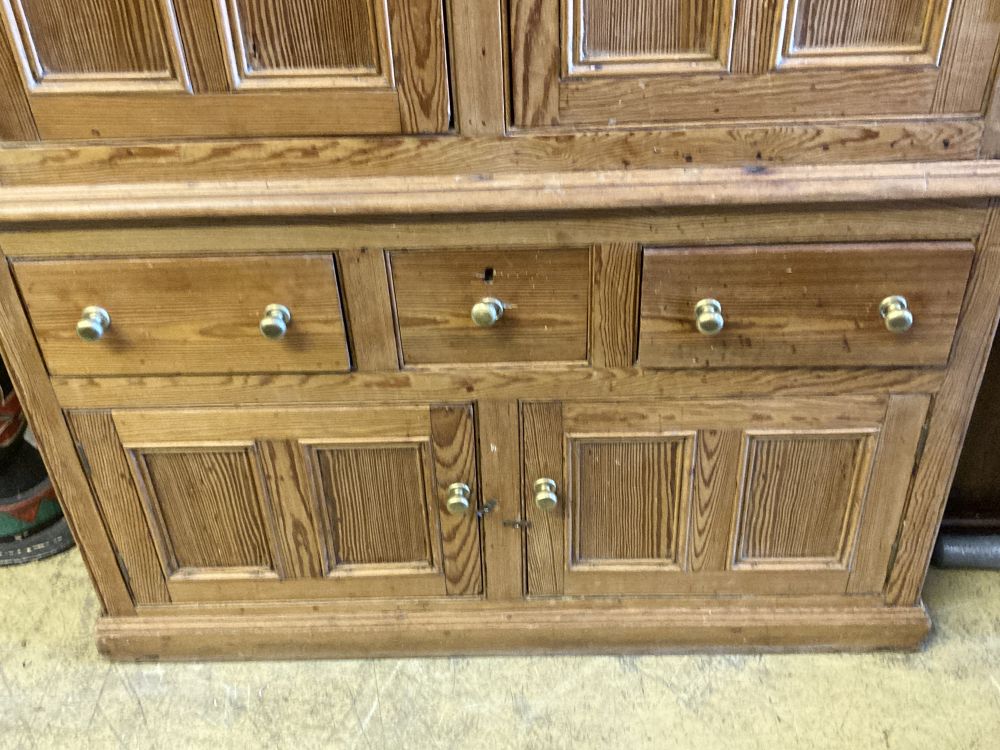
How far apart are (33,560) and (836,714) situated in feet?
4.33

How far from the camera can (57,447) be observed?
1.06m

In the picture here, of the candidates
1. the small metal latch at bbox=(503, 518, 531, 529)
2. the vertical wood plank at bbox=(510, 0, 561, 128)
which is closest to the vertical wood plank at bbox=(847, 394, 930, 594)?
the small metal latch at bbox=(503, 518, 531, 529)

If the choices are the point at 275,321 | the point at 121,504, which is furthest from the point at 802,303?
the point at 121,504

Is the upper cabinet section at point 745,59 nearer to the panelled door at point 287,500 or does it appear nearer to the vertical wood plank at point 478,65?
the vertical wood plank at point 478,65

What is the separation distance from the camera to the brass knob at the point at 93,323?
918 mm

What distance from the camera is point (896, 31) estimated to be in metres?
0.82

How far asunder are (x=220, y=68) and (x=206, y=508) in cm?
58

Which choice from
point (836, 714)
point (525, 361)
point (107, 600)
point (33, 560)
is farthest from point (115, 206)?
point (836, 714)

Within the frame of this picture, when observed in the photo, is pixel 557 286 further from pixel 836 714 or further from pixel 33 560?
pixel 33 560

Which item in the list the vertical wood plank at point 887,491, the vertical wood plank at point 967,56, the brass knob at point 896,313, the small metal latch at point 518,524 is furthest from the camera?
the small metal latch at point 518,524

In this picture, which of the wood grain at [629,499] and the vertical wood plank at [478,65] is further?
the wood grain at [629,499]

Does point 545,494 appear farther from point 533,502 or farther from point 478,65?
point 478,65

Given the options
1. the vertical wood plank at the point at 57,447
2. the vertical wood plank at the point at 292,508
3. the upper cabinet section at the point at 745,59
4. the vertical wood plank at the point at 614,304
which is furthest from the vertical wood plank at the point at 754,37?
the vertical wood plank at the point at 57,447

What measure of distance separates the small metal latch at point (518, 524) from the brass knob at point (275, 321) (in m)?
0.41
